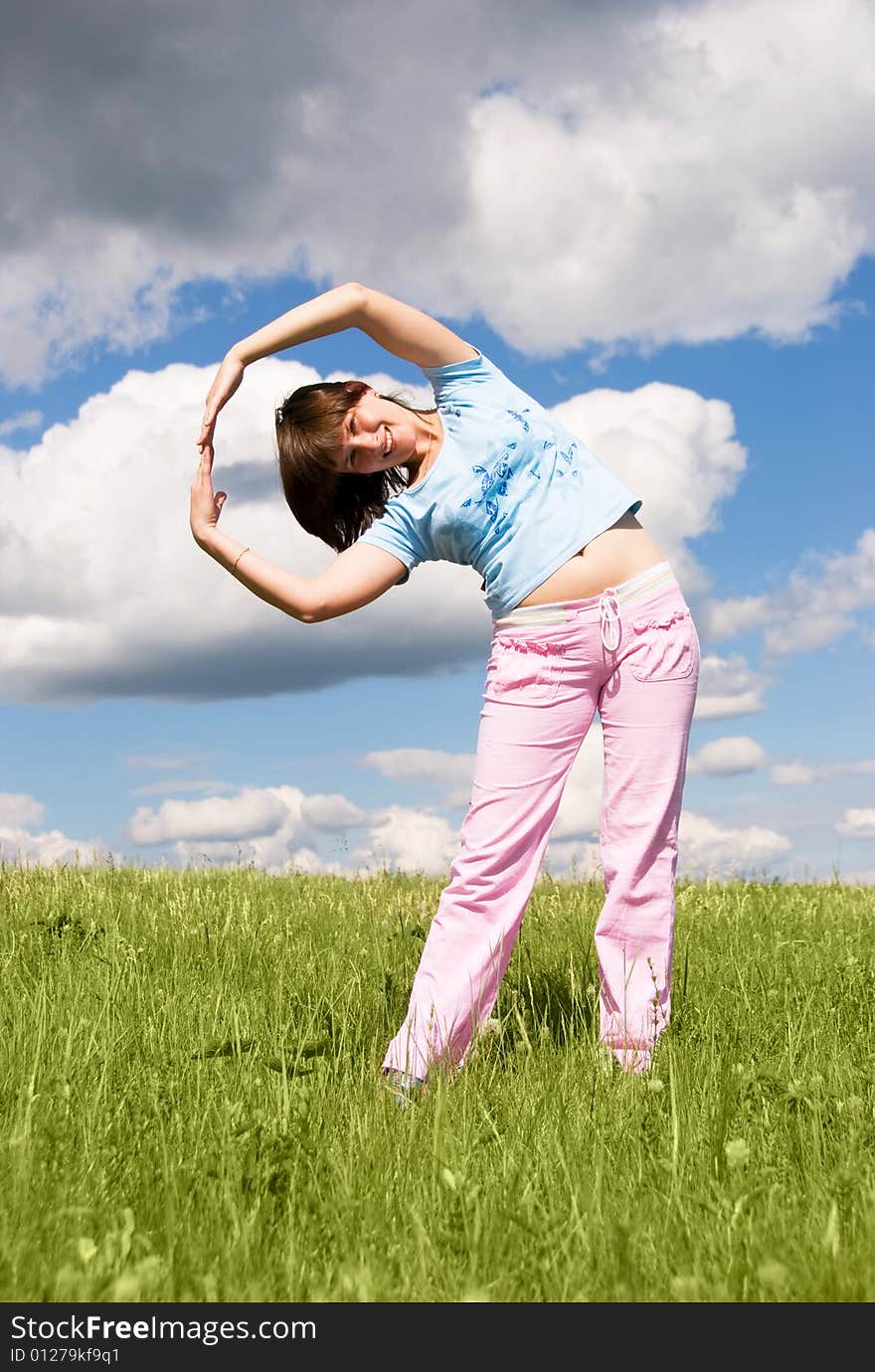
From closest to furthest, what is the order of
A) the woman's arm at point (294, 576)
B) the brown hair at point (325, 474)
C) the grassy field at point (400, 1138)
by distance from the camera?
the grassy field at point (400, 1138) < the woman's arm at point (294, 576) < the brown hair at point (325, 474)

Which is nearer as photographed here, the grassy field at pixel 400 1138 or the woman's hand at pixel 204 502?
the grassy field at pixel 400 1138

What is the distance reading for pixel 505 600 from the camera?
4227 millimetres

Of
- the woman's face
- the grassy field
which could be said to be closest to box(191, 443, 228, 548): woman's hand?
the woman's face

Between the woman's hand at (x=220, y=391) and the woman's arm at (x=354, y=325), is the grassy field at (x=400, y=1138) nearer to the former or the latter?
the woman's hand at (x=220, y=391)

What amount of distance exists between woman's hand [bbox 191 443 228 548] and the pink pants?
1.09 metres

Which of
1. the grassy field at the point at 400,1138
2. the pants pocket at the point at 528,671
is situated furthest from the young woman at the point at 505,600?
the grassy field at the point at 400,1138

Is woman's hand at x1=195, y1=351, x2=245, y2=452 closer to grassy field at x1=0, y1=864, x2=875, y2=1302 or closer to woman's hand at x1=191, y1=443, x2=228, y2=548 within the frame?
woman's hand at x1=191, y1=443, x2=228, y2=548

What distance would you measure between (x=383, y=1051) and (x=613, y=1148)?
4.68 feet

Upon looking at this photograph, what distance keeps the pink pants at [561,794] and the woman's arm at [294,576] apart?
1.61 feet

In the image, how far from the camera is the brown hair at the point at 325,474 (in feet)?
13.9

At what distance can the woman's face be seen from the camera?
4211 millimetres
